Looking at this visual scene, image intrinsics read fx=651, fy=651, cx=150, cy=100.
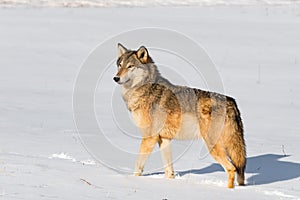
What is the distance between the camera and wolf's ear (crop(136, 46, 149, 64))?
8227mm

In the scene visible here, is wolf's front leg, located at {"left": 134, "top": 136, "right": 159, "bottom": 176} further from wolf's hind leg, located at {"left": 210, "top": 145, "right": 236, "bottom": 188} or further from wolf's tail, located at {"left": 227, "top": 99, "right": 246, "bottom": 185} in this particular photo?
wolf's tail, located at {"left": 227, "top": 99, "right": 246, "bottom": 185}

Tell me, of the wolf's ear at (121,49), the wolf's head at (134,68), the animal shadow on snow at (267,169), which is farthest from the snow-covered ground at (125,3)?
the wolf's head at (134,68)

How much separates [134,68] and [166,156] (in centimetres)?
118

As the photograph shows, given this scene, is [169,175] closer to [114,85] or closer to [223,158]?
[223,158]

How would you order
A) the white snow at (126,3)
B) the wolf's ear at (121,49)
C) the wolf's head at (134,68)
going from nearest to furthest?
the wolf's head at (134,68) < the wolf's ear at (121,49) < the white snow at (126,3)

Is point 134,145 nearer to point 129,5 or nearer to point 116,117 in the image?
point 116,117

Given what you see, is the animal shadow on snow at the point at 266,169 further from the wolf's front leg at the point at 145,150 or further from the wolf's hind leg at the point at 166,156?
the wolf's front leg at the point at 145,150

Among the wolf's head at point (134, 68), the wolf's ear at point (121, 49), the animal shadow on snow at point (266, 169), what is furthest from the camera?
the animal shadow on snow at point (266, 169)

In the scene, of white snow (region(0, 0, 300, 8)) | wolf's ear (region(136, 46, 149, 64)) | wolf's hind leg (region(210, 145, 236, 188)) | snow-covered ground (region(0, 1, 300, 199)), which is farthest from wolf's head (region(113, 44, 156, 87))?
white snow (region(0, 0, 300, 8))

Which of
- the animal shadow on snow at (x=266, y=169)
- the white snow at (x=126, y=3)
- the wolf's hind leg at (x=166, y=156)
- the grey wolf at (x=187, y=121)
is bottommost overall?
the animal shadow on snow at (x=266, y=169)

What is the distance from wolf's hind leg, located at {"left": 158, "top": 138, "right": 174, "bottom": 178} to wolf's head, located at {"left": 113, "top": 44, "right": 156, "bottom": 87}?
817 mm

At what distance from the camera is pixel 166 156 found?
8.15 meters

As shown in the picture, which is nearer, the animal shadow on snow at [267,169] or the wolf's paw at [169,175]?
the wolf's paw at [169,175]

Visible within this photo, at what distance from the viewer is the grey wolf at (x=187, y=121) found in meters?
7.77
